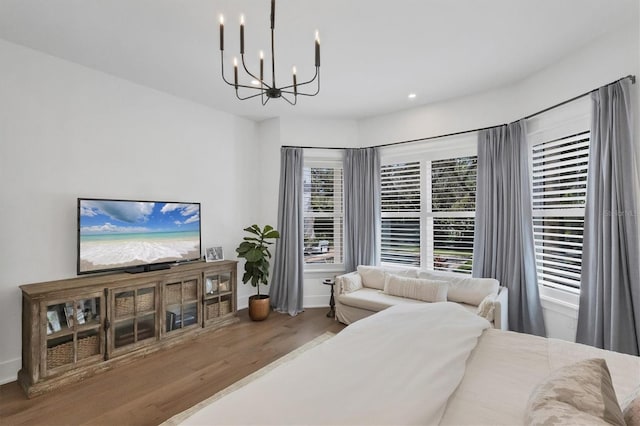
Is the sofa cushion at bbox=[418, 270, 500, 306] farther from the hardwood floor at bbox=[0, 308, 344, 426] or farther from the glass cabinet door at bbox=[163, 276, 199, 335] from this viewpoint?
the glass cabinet door at bbox=[163, 276, 199, 335]

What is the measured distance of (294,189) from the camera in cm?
446

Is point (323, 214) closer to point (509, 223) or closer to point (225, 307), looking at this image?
point (225, 307)

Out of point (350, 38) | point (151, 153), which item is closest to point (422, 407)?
point (350, 38)

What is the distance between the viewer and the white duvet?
1.04 metres

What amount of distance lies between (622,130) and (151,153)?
4.49m

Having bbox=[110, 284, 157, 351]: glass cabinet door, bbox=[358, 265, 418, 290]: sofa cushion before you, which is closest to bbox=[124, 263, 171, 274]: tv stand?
bbox=[110, 284, 157, 351]: glass cabinet door

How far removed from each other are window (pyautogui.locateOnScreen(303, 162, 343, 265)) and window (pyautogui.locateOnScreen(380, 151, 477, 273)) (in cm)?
69

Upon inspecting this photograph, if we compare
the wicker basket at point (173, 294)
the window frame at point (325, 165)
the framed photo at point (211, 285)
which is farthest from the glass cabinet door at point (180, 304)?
the window frame at point (325, 165)

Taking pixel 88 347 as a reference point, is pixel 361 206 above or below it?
above

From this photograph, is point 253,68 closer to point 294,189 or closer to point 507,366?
point 294,189

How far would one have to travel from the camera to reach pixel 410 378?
4.15 feet

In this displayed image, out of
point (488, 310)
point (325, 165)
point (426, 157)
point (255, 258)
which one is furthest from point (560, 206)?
point (255, 258)

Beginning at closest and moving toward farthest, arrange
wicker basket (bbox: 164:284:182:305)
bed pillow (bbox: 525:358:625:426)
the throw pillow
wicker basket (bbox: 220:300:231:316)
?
bed pillow (bbox: 525:358:625:426)
the throw pillow
wicker basket (bbox: 164:284:182:305)
wicker basket (bbox: 220:300:231:316)

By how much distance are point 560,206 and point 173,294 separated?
415 centimetres
